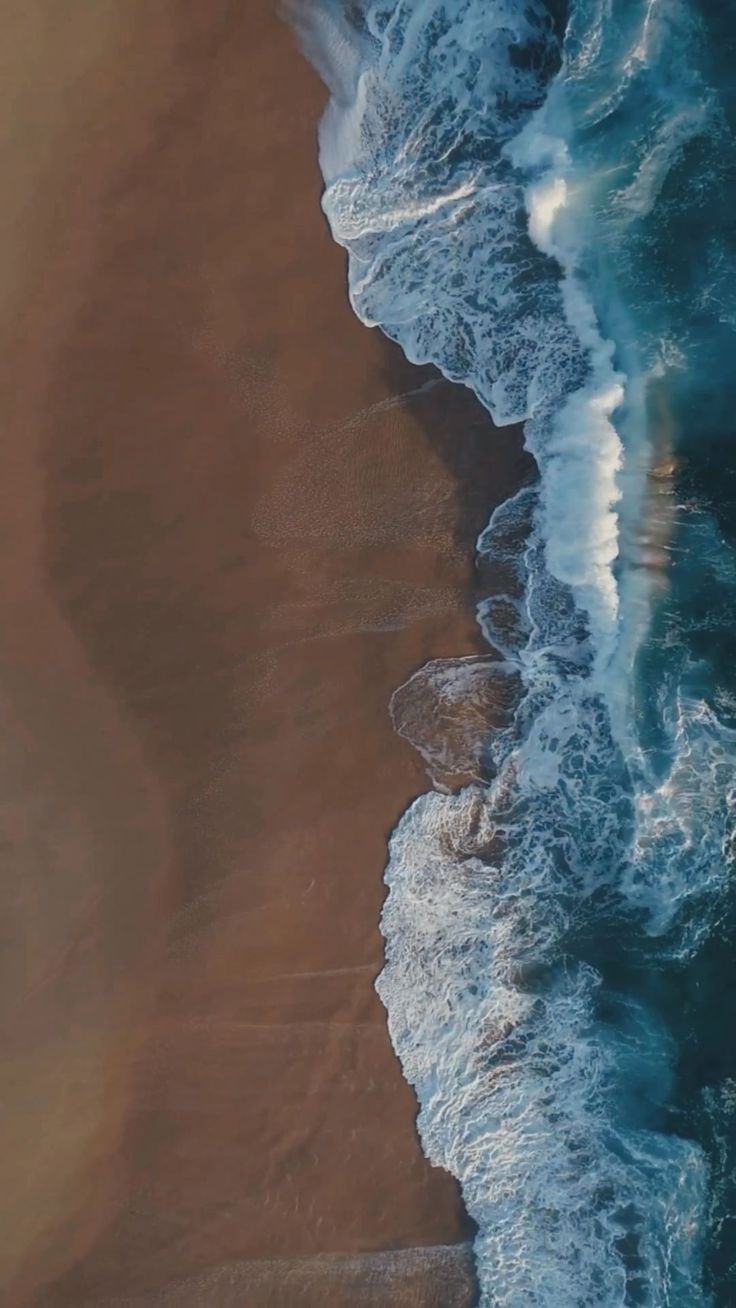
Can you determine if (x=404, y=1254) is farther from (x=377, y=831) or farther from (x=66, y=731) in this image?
(x=66, y=731)

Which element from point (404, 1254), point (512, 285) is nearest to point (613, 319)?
point (512, 285)

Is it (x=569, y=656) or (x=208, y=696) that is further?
(x=569, y=656)

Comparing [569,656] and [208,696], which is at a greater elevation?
[208,696]
